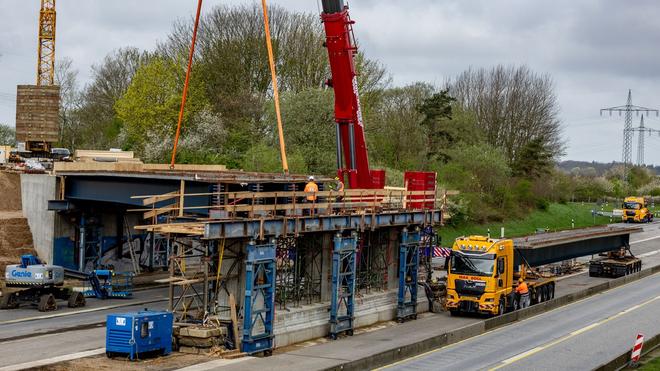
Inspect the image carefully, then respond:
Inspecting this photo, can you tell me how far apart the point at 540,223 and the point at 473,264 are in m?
54.5

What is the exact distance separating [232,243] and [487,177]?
57.3 metres

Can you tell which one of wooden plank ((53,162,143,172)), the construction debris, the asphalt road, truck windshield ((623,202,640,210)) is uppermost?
wooden plank ((53,162,143,172))

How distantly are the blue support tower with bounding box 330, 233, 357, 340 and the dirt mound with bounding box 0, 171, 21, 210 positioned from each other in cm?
2754

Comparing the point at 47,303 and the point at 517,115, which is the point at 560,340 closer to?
the point at 47,303

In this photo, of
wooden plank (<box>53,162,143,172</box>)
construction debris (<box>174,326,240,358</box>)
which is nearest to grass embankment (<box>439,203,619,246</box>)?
wooden plank (<box>53,162,143,172</box>)

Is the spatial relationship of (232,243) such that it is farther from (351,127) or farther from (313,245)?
(351,127)

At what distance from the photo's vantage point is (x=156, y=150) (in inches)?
2990

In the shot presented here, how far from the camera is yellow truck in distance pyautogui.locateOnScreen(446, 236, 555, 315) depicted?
38094 millimetres

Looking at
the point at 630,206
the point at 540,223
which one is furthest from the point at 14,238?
the point at 630,206

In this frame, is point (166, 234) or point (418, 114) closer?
point (166, 234)

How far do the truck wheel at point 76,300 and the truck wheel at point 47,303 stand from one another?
780mm

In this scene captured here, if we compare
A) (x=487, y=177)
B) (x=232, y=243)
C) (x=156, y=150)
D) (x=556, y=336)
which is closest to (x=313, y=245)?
(x=232, y=243)

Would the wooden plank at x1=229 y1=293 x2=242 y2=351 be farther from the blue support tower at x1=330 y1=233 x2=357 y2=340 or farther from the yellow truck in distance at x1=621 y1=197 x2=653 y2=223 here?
the yellow truck in distance at x1=621 y1=197 x2=653 y2=223

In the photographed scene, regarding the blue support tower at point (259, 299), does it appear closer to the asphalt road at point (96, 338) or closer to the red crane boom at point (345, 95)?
the asphalt road at point (96, 338)
